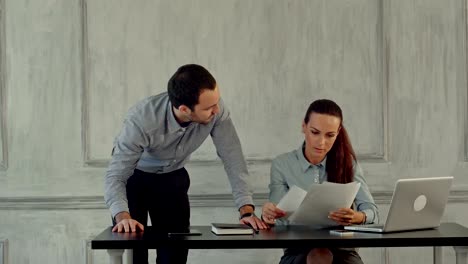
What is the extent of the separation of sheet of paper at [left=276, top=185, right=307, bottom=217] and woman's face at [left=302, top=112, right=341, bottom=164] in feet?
1.18

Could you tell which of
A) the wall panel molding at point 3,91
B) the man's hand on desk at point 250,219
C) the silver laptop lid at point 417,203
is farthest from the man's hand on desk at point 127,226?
the wall panel molding at point 3,91

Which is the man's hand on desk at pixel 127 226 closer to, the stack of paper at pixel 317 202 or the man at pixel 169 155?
the man at pixel 169 155

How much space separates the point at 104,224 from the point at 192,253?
47cm

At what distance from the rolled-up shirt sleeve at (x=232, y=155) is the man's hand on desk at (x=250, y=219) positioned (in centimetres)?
4

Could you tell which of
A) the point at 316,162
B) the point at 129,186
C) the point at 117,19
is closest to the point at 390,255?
the point at 316,162

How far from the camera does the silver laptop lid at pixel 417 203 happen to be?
9.41 feet

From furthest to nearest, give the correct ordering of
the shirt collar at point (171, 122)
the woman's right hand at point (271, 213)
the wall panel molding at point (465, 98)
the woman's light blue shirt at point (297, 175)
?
the wall panel molding at point (465, 98) → the woman's light blue shirt at point (297, 175) → the shirt collar at point (171, 122) → the woman's right hand at point (271, 213)

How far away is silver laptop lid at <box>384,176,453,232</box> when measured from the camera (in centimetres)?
287

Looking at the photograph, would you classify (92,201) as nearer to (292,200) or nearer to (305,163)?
(305,163)

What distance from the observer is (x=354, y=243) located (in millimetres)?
2773

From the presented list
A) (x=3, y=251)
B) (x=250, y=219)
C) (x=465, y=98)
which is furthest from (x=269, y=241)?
(x=3, y=251)

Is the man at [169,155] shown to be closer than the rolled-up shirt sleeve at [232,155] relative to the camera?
Yes

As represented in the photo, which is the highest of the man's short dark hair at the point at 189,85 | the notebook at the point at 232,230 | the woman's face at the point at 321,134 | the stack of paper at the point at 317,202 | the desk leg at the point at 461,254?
the man's short dark hair at the point at 189,85

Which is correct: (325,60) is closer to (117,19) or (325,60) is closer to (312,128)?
(312,128)
